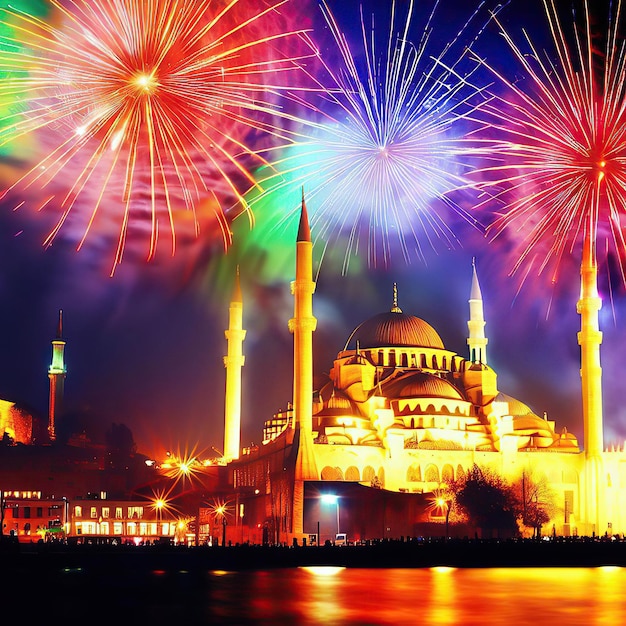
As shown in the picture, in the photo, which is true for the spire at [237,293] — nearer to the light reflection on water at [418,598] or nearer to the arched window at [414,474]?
the arched window at [414,474]

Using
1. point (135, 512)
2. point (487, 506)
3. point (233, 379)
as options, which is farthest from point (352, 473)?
point (135, 512)

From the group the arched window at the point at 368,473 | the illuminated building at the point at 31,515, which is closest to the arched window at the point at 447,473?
the arched window at the point at 368,473

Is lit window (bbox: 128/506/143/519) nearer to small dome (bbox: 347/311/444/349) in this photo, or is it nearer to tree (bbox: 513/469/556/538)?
small dome (bbox: 347/311/444/349)

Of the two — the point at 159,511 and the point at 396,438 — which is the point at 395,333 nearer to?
the point at 396,438

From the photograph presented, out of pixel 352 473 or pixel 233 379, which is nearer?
pixel 352 473

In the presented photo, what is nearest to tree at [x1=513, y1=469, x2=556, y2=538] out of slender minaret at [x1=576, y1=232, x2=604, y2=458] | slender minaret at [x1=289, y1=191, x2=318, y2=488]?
slender minaret at [x1=576, y1=232, x2=604, y2=458]

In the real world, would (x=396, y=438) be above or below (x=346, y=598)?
above
